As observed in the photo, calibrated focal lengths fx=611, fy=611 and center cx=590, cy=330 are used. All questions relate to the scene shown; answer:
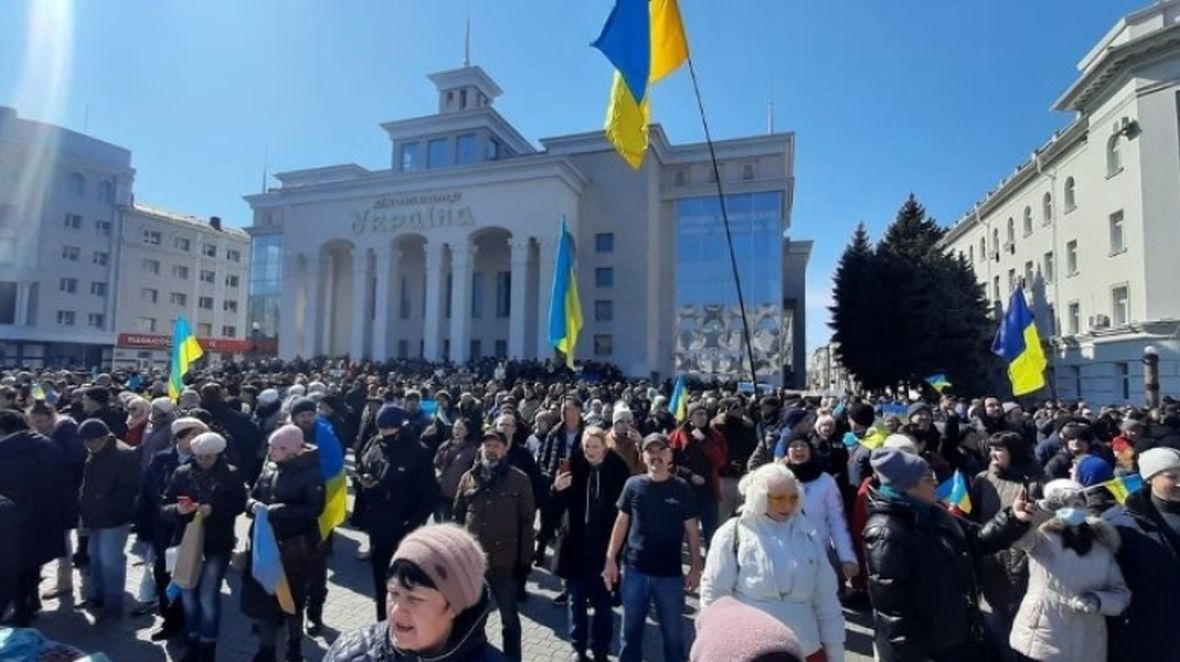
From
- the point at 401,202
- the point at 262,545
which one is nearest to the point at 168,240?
the point at 401,202

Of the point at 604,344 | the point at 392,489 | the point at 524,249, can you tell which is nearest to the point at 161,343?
the point at 524,249

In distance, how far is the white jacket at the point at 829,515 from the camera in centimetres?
433

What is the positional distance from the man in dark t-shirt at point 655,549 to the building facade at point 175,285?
50.1 meters

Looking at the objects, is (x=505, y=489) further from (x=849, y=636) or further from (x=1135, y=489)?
(x=1135, y=489)

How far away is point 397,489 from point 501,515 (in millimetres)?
1221

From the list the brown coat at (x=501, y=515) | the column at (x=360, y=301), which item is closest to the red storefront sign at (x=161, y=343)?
the column at (x=360, y=301)

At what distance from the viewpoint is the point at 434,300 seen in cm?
3991

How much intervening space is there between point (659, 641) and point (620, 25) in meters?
6.78

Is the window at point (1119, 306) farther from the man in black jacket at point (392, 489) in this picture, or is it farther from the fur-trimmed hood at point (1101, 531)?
the man in black jacket at point (392, 489)

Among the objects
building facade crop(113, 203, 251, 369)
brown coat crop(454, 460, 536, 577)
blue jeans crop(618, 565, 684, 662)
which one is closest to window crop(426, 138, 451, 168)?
building facade crop(113, 203, 251, 369)

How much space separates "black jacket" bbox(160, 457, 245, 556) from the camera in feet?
15.1

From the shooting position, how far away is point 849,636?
18.0ft

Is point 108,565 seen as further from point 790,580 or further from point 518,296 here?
point 518,296

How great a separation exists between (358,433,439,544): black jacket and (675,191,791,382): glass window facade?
33.4 meters
